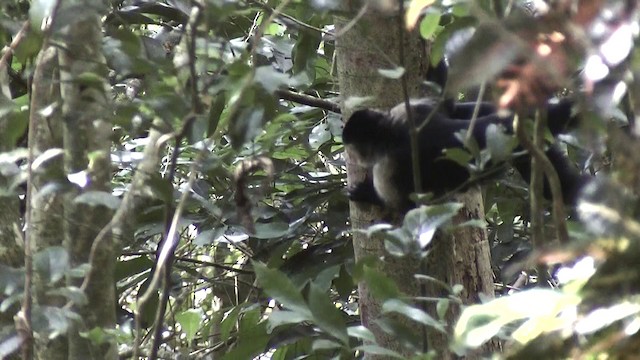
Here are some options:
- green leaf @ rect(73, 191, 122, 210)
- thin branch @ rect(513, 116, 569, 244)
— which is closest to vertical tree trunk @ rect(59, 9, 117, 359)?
green leaf @ rect(73, 191, 122, 210)

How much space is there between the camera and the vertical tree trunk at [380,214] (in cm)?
197

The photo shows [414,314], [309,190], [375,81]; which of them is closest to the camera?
[414,314]

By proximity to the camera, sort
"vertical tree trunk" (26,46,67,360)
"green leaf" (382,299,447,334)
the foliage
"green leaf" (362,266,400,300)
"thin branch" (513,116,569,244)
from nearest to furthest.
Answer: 1. the foliage
2. "thin branch" (513,116,569,244)
3. "green leaf" (382,299,447,334)
4. "green leaf" (362,266,400,300)
5. "vertical tree trunk" (26,46,67,360)

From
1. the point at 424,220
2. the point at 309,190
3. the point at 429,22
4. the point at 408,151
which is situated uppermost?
the point at 408,151

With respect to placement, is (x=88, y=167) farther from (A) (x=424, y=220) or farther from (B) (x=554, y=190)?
(B) (x=554, y=190)

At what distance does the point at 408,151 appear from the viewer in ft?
8.80

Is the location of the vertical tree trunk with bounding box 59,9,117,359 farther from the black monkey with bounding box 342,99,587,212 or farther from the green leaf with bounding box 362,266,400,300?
the black monkey with bounding box 342,99,587,212

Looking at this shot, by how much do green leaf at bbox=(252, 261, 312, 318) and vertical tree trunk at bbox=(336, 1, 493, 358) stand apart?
0.63m

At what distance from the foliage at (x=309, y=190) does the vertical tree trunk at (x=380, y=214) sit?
12cm

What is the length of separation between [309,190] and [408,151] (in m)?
0.35

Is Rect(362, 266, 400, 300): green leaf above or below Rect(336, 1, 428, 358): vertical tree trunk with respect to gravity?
below

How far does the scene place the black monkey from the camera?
2195 mm

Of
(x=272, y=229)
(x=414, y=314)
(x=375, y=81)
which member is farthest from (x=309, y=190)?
(x=414, y=314)

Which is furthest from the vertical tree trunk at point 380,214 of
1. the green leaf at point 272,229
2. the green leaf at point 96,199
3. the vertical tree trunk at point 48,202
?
the green leaf at point 96,199
